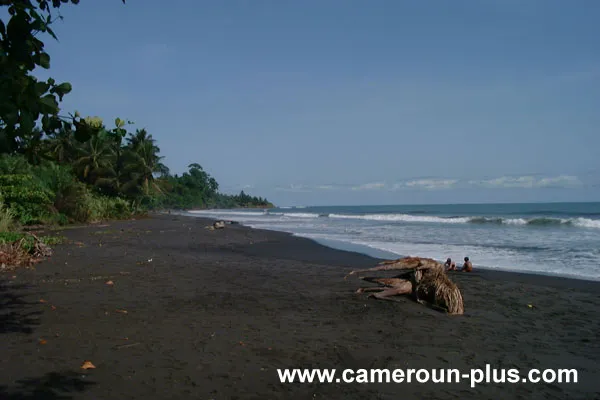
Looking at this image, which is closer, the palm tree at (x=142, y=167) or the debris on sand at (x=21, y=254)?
the debris on sand at (x=21, y=254)

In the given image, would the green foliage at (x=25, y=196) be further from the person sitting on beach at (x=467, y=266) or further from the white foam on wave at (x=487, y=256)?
the person sitting on beach at (x=467, y=266)

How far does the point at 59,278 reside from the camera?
26.6ft

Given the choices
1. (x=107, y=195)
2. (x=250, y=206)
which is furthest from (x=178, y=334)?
(x=250, y=206)

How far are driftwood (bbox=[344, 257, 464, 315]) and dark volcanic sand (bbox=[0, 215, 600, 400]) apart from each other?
23cm

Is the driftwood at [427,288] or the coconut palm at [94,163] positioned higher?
the coconut palm at [94,163]

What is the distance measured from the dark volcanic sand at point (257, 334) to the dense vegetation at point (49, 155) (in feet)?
5.92

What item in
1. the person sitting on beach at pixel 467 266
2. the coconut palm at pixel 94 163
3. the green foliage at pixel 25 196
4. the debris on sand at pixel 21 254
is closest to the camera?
the debris on sand at pixel 21 254

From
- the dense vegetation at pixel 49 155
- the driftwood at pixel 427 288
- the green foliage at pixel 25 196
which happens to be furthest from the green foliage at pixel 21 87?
the green foliage at pixel 25 196

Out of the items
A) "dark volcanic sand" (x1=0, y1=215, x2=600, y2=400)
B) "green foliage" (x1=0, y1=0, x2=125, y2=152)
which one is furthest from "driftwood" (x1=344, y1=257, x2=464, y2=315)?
"green foliage" (x1=0, y1=0, x2=125, y2=152)

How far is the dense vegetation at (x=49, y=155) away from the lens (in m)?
2.42

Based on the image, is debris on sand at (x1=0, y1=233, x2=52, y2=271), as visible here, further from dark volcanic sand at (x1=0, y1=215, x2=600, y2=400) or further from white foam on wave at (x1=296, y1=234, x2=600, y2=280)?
white foam on wave at (x1=296, y1=234, x2=600, y2=280)

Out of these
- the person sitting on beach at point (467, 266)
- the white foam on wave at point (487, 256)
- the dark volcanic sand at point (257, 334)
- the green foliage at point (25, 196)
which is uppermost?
the green foliage at point (25, 196)

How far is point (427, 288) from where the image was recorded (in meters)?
6.97

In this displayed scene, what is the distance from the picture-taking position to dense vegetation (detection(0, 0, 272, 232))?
242cm
